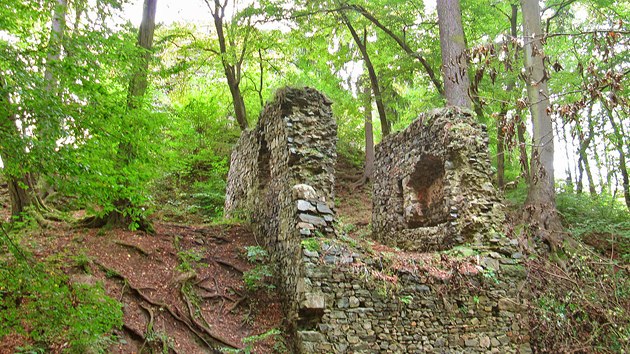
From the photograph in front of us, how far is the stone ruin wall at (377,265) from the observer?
6582mm

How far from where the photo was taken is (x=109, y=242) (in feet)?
26.6

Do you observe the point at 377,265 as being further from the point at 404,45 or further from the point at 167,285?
the point at 404,45

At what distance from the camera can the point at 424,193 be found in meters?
9.96

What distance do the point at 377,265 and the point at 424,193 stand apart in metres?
3.48

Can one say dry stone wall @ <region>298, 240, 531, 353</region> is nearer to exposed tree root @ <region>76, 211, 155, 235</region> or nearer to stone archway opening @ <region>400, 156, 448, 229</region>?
stone archway opening @ <region>400, 156, 448, 229</region>

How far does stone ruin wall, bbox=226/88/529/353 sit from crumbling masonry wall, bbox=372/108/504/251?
0.03 metres

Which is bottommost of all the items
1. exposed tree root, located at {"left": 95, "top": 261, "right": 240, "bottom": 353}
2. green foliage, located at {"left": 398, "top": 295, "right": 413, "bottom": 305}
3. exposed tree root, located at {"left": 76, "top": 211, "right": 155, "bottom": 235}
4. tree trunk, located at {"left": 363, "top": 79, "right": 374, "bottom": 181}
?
exposed tree root, located at {"left": 95, "top": 261, "right": 240, "bottom": 353}

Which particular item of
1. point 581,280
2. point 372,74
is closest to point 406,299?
point 581,280

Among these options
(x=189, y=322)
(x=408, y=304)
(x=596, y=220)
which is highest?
(x=596, y=220)

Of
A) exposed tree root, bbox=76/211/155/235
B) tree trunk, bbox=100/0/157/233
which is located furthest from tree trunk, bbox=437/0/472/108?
exposed tree root, bbox=76/211/155/235

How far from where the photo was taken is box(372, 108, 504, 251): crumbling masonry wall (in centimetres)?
824

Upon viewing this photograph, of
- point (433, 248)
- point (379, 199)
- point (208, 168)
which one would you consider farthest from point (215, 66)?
point (433, 248)

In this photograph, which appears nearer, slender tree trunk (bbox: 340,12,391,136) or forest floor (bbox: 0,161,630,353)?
forest floor (bbox: 0,161,630,353)

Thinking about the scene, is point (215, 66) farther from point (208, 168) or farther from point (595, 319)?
point (595, 319)
